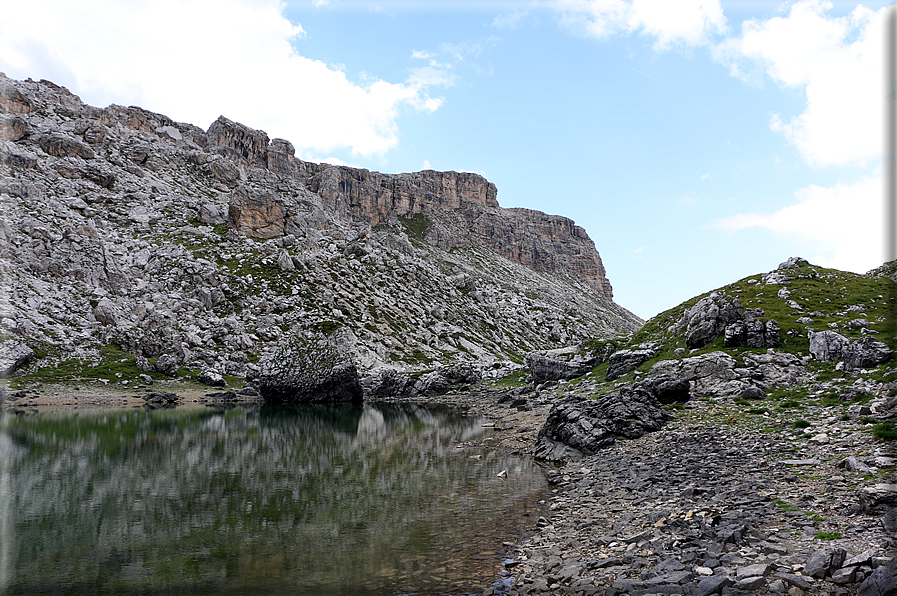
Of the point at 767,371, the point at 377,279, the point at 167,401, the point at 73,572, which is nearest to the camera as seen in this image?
the point at 73,572

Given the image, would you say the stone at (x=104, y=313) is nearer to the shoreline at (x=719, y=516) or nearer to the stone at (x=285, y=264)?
the stone at (x=285, y=264)

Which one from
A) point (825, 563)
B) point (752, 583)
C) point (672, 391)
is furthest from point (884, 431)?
point (672, 391)

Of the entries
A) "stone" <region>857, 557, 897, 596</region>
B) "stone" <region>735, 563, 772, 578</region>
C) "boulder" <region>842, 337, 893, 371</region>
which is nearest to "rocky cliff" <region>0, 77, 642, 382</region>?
"boulder" <region>842, 337, 893, 371</region>

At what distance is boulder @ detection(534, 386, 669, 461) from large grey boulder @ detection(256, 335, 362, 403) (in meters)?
59.2

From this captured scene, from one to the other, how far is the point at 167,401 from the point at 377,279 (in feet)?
259

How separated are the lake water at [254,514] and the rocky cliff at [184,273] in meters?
62.8

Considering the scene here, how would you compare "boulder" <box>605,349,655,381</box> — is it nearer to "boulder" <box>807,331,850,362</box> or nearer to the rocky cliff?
"boulder" <box>807,331,850,362</box>

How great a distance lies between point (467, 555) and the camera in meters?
15.8

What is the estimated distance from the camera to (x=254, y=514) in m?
21.2

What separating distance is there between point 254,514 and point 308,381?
6790 centimetres

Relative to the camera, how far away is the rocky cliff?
9506 cm

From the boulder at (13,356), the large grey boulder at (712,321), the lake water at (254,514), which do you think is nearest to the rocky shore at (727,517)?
the lake water at (254,514)

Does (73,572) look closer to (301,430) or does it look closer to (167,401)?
(301,430)

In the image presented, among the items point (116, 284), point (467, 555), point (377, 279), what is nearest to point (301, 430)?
point (467, 555)
